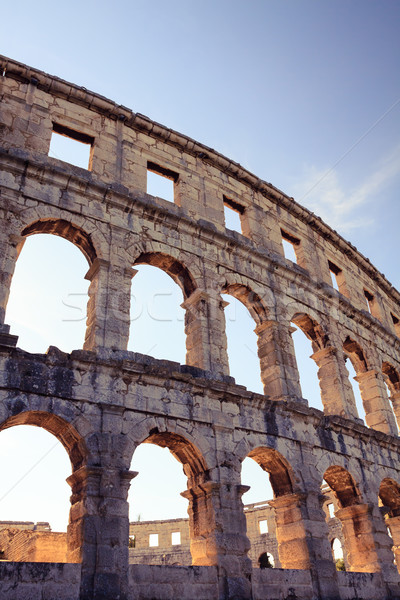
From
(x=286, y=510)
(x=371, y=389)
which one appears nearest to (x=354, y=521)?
(x=286, y=510)

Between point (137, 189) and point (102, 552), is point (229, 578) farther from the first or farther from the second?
point (137, 189)

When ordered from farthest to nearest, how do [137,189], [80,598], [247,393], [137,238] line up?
[137,189] → [137,238] → [247,393] → [80,598]

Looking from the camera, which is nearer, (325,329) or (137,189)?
(137,189)

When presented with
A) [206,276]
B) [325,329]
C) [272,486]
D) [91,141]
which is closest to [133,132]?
[91,141]

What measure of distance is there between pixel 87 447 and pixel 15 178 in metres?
5.27

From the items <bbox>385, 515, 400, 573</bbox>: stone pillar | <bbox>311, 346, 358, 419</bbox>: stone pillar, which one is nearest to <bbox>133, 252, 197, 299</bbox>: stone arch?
<bbox>311, 346, 358, 419</bbox>: stone pillar

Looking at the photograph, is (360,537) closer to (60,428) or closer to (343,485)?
(343,485)

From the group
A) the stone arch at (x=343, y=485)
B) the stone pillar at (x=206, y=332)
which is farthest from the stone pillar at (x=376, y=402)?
the stone pillar at (x=206, y=332)

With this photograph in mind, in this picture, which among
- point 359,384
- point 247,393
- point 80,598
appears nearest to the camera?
point 80,598

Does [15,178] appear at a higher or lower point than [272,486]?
higher

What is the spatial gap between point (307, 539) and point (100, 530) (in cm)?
401

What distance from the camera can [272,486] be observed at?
985 centimetres

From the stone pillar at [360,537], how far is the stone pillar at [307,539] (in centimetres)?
151

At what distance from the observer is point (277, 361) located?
11.0 meters
